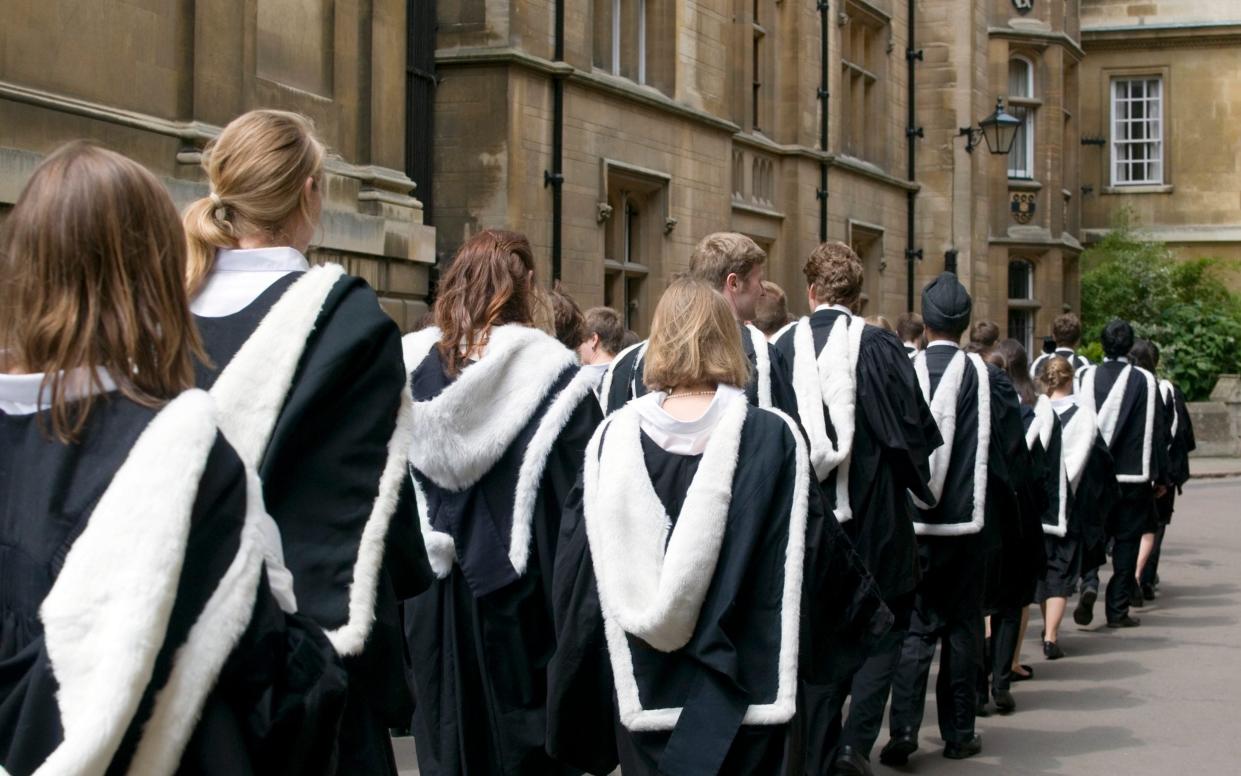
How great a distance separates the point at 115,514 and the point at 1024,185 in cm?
3038

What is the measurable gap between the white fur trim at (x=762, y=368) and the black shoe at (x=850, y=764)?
1616 mm

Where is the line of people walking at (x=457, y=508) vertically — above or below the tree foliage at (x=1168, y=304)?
below

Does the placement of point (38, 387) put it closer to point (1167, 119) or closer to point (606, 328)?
point (606, 328)

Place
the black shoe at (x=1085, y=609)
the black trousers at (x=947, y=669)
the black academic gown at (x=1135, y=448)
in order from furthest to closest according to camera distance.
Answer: the black academic gown at (x=1135, y=448) < the black shoe at (x=1085, y=609) < the black trousers at (x=947, y=669)

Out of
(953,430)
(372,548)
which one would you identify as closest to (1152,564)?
(953,430)

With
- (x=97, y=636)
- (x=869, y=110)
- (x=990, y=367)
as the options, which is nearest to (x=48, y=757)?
(x=97, y=636)

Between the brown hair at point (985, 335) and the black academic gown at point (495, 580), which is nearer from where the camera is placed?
the black academic gown at point (495, 580)

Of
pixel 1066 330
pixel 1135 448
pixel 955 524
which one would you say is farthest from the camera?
pixel 1066 330

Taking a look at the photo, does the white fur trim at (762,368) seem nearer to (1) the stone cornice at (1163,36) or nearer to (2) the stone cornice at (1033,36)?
(2) the stone cornice at (1033,36)

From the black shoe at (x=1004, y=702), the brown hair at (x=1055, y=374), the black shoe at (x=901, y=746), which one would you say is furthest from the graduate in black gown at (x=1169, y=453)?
the black shoe at (x=901, y=746)

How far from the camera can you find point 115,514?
91.7 inches

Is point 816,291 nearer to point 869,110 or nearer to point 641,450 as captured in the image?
point 641,450

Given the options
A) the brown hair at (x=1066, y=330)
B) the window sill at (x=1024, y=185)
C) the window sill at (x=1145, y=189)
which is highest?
the window sill at (x=1145, y=189)

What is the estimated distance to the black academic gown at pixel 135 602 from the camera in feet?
7.52
